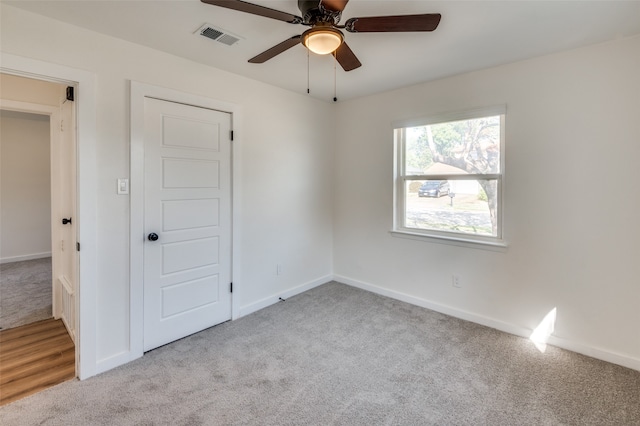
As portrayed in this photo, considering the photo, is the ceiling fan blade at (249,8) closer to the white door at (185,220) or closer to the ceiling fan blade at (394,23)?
the ceiling fan blade at (394,23)

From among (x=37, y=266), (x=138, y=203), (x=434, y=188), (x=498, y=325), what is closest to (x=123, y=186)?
(x=138, y=203)

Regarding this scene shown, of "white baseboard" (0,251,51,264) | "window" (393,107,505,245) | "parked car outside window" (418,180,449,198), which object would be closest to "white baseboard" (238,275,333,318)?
"window" (393,107,505,245)

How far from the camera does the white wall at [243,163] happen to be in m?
2.10

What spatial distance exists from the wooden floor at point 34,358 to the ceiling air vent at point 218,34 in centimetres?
269

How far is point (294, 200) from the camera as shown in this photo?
3703 mm

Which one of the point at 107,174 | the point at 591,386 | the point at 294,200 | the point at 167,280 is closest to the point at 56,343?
the point at 167,280

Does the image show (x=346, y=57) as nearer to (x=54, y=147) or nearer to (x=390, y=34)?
(x=390, y=34)

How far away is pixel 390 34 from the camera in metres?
2.18

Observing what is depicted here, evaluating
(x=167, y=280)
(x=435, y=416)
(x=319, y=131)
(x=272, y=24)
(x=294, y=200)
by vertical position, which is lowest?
(x=435, y=416)

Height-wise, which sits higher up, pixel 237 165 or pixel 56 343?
pixel 237 165

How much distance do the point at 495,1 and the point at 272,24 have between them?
1.42m

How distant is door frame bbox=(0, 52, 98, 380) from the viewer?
82.0 inches

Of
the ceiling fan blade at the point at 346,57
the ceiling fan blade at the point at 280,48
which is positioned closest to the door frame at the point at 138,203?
the ceiling fan blade at the point at 280,48

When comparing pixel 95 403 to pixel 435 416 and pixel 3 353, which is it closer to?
pixel 3 353
